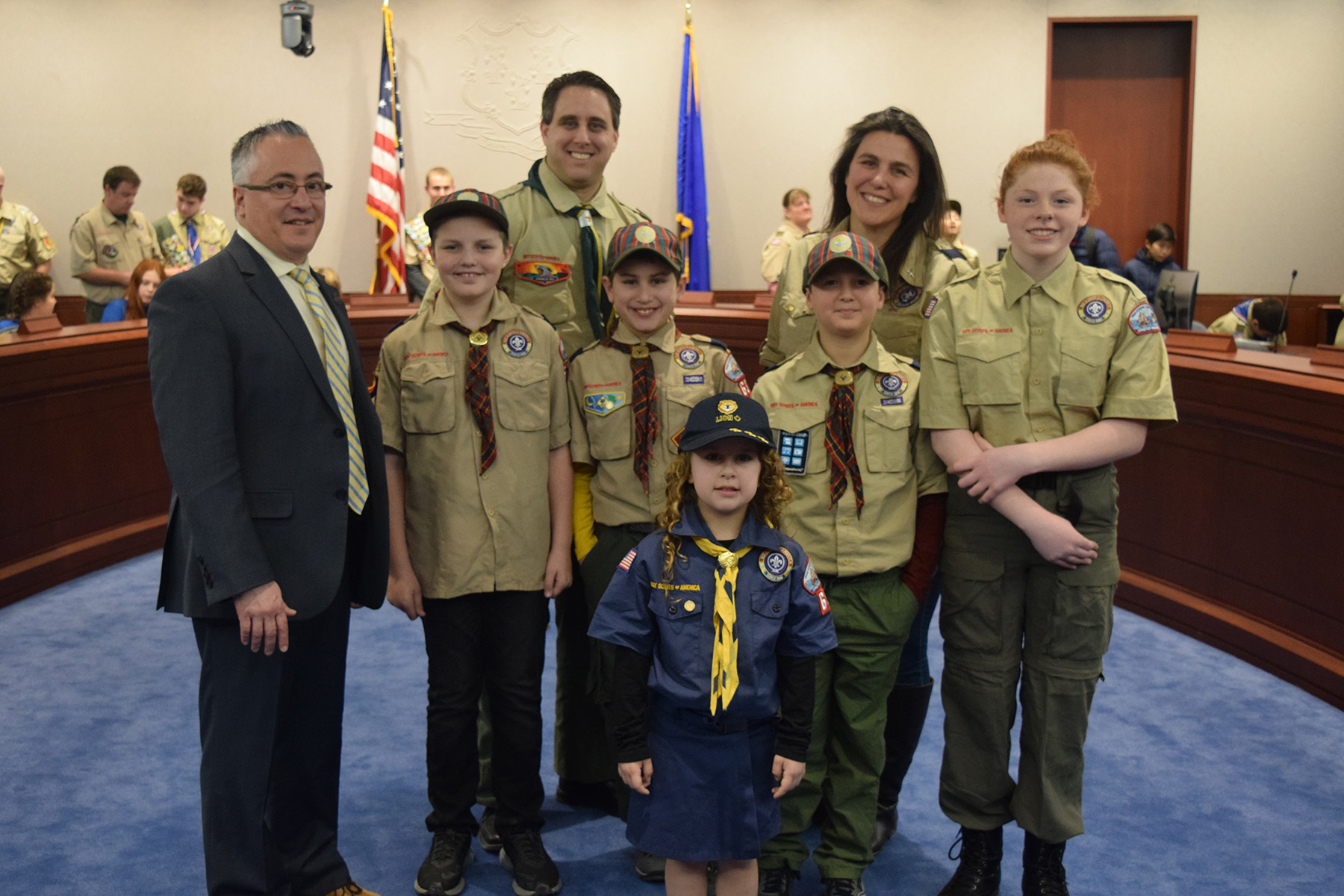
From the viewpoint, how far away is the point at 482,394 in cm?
228

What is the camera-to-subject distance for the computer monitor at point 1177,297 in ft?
14.4

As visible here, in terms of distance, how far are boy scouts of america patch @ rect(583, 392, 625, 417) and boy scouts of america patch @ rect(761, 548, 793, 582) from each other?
57cm

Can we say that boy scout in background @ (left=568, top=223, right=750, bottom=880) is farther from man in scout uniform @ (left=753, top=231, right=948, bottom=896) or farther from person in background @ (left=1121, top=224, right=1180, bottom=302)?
person in background @ (left=1121, top=224, right=1180, bottom=302)

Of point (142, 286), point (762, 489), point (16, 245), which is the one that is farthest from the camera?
point (16, 245)

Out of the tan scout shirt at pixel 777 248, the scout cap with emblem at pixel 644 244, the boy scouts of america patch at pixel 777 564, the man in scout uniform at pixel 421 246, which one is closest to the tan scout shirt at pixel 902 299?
the scout cap with emblem at pixel 644 244

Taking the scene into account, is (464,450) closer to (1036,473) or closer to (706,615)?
(706,615)

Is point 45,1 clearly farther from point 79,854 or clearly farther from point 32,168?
point 79,854

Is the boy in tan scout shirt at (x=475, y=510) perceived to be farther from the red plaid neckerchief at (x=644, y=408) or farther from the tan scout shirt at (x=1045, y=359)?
the tan scout shirt at (x=1045, y=359)

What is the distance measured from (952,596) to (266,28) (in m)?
8.01

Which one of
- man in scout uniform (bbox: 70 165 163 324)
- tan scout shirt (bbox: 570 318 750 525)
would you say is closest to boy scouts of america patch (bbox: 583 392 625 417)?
tan scout shirt (bbox: 570 318 750 525)

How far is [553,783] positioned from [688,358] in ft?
3.97

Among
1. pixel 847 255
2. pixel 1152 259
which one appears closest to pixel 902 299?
pixel 847 255

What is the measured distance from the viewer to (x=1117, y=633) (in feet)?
12.5

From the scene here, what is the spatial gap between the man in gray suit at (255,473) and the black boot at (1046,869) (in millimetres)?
1473
